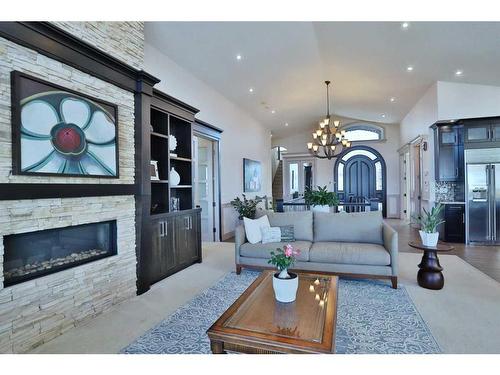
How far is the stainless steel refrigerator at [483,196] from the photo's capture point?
18.2 ft

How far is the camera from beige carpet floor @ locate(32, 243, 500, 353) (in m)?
2.19

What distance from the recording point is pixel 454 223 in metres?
5.83

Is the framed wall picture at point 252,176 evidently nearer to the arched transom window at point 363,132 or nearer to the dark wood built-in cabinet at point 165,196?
the dark wood built-in cabinet at point 165,196

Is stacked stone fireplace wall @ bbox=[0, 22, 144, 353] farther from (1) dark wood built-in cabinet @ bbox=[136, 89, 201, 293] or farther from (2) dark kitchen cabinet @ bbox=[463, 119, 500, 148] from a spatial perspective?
(2) dark kitchen cabinet @ bbox=[463, 119, 500, 148]

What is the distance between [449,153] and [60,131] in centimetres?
693

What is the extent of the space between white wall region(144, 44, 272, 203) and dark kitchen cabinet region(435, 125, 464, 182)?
4.72 meters

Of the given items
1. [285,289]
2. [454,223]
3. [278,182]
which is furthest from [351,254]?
[278,182]

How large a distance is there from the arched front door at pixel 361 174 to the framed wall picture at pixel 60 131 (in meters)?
9.01

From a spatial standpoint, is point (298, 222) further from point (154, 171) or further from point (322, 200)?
point (154, 171)

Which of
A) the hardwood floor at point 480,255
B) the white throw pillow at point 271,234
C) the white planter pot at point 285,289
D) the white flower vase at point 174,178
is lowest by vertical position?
the hardwood floor at point 480,255

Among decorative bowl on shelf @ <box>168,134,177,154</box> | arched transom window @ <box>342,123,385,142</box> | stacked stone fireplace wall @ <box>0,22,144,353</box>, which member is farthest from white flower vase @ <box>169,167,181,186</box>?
arched transom window @ <box>342,123,385,142</box>

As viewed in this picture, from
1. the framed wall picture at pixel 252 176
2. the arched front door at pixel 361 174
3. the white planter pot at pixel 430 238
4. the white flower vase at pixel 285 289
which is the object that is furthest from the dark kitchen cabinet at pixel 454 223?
the white flower vase at pixel 285 289
